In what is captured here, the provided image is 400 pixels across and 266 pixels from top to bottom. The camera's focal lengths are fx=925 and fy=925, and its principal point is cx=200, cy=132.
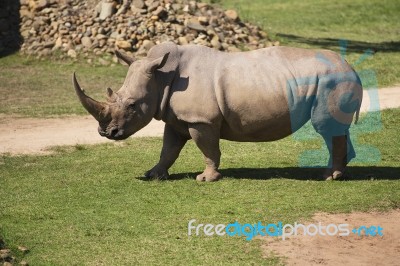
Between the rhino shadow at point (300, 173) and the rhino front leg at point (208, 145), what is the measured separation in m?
0.37

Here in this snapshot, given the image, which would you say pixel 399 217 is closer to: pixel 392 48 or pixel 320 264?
pixel 320 264

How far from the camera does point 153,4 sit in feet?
86.1

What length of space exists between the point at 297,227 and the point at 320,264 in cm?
119

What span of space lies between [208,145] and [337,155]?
1834 mm

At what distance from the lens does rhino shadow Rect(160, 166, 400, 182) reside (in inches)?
528

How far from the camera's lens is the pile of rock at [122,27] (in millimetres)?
25469

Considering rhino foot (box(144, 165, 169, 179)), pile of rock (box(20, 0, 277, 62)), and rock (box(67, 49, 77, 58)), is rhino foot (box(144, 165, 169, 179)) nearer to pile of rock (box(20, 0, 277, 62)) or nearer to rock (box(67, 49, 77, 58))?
pile of rock (box(20, 0, 277, 62))

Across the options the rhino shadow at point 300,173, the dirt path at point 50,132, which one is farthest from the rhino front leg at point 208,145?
the dirt path at point 50,132

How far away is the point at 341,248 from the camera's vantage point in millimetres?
10273

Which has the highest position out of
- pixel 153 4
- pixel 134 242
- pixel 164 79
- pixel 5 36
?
pixel 164 79

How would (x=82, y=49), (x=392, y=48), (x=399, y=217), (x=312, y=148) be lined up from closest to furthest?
(x=399, y=217), (x=312, y=148), (x=82, y=49), (x=392, y=48)

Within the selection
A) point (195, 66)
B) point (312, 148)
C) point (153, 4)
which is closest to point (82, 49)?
point (153, 4)

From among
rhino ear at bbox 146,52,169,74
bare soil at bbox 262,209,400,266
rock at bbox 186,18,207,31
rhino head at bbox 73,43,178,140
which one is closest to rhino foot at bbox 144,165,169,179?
rhino head at bbox 73,43,178,140

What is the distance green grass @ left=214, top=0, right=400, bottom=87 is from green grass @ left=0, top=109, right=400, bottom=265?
36.2 ft
